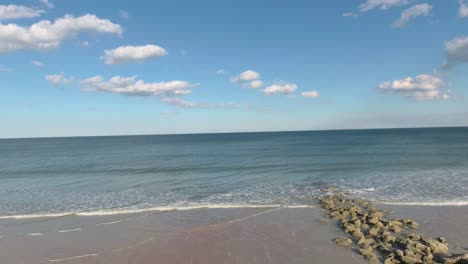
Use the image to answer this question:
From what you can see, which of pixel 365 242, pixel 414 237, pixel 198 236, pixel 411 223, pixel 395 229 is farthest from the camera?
pixel 411 223

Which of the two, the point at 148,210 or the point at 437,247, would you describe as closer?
the point at 437,247

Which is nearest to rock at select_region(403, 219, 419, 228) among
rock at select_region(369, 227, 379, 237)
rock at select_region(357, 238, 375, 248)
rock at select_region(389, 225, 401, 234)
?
rock at select_region(389, 225, 401, 234)

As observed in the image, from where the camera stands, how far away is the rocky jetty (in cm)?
1187

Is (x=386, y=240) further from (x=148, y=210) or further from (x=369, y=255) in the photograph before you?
(x=148, y=210)

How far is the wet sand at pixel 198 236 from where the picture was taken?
1325 cm

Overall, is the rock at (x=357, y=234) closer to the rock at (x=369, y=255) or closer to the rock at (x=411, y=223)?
the rock at (x=369, y=255)

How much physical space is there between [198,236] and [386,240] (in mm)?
8649

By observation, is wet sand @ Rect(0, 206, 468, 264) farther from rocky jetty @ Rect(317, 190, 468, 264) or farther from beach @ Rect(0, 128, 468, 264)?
rocky jetty @ Rect(317, 190, 468, 264)

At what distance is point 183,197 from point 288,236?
38.2 ft

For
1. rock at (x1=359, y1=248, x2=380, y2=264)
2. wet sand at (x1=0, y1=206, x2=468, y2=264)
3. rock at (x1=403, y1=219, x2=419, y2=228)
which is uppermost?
rock at (x1=403, y1=219, x2=419, y2=228)

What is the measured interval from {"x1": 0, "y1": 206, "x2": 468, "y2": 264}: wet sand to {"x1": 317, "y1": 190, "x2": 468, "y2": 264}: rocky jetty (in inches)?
22.2

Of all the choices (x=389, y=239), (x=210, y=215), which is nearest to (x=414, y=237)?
(x=389, y=239)

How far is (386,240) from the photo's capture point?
13742 mm

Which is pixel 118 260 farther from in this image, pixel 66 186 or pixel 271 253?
pixel 66 186
